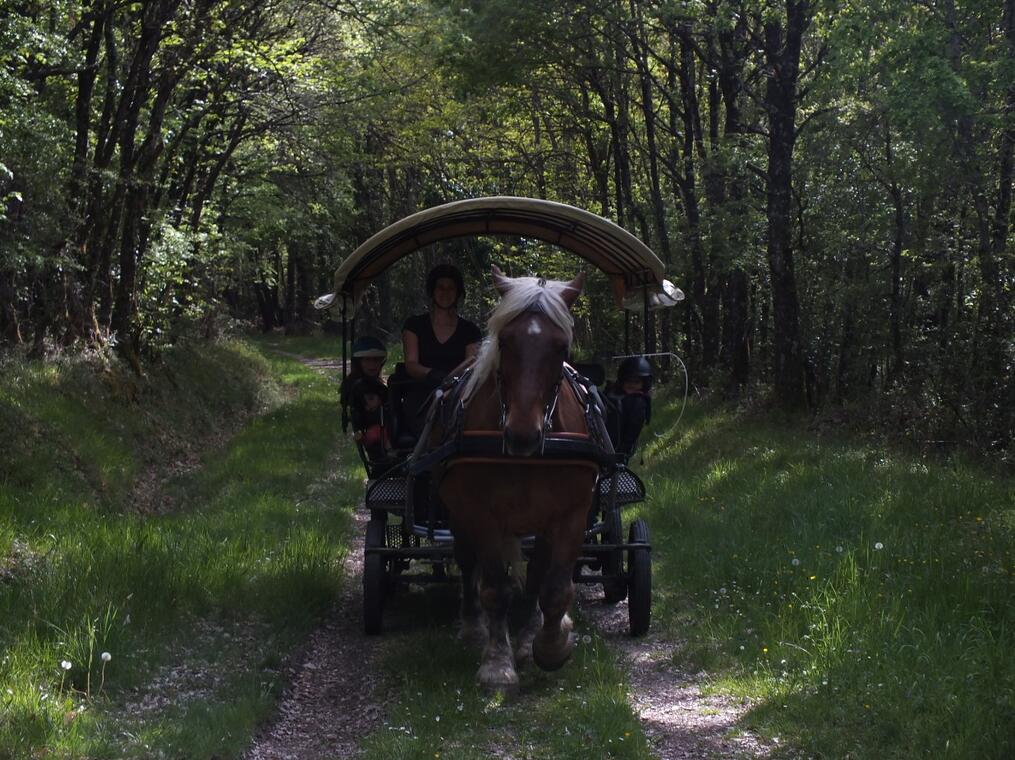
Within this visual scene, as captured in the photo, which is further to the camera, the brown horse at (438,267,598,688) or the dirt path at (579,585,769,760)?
the brown horse at (438,267,598,688)

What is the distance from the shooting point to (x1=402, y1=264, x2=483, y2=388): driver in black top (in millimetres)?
7891

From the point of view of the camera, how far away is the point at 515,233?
27.8 ft

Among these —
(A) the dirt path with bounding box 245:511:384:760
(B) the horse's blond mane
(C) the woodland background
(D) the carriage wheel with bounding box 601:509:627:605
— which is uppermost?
(C) the woodland background

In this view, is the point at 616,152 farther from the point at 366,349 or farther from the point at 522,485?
the point at 522,485

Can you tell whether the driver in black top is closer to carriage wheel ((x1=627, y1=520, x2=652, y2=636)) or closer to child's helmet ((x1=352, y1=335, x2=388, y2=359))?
child's helmet ((x1=352, y1=335, x2=388, y2=359))

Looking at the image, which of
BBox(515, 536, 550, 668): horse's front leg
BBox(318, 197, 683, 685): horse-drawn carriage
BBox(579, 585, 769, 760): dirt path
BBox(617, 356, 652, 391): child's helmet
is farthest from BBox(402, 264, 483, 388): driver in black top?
BBox(579, 585, 769, 760): dirt path

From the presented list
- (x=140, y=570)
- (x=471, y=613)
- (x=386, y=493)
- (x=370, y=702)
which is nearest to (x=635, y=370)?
(x=386, y=493)

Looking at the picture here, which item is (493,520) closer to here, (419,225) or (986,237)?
(419,225)

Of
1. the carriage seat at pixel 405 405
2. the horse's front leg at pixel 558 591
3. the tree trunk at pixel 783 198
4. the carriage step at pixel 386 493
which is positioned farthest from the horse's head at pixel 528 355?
the tree trunk at pixel 783 198

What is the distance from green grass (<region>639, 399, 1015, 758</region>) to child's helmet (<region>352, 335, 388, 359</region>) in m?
2.83

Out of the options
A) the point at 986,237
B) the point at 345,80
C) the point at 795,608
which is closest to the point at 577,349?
the point at 345,80

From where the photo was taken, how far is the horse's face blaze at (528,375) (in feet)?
17.2

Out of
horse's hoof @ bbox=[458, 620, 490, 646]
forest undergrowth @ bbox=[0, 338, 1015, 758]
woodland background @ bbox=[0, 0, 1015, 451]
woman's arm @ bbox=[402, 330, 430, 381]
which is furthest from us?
woodland background @ bbox=[0, 0, 1015, 451]

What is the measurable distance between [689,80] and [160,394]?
10337 mm
